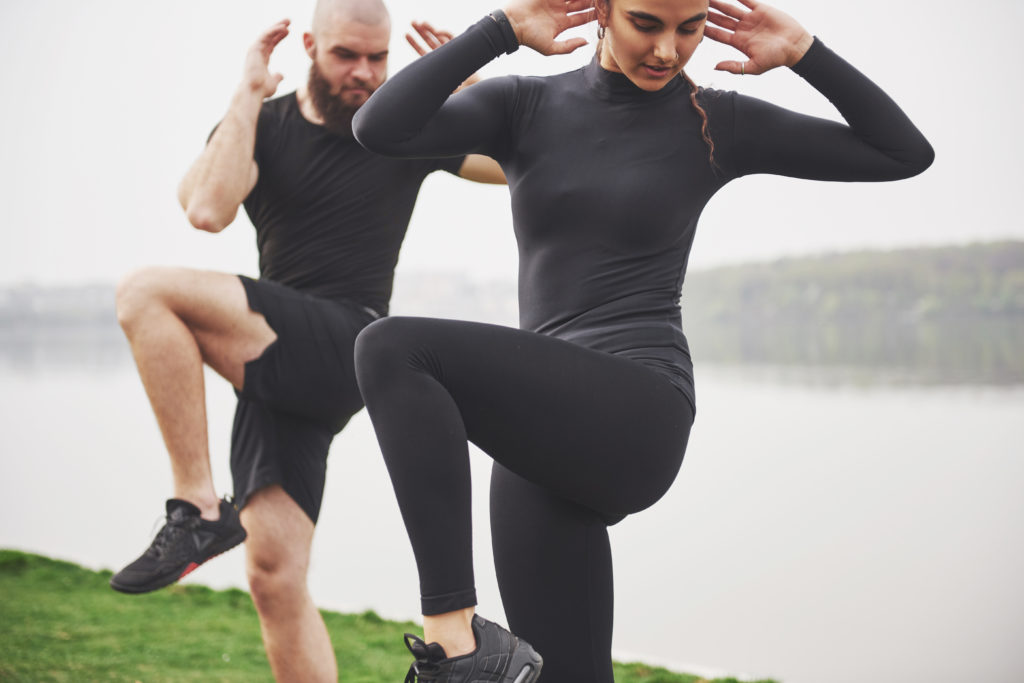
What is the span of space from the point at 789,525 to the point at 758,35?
5.49m

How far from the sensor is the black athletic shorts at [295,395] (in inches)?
84.2

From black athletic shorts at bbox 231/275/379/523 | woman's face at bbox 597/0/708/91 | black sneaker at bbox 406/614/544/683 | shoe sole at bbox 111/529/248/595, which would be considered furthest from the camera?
black athletic shorts at bbox 231/275/379/523

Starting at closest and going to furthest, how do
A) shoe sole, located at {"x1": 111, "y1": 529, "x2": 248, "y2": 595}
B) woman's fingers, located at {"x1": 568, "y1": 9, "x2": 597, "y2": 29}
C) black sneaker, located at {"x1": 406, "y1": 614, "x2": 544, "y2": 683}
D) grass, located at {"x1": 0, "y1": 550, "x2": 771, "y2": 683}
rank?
1. black sneaker, located at {"x1": 406, "y1": 614, "x2": 544, "y2": 683}
2. woman's fingers, located at {"x1": 568, "y1": 9, "x2": 597, "y2": 29}
3. shoe sole, located at {"x1": 111, "y1": 529, "x2": 248, "y2": 595}
4. grass, located at {"x1": 0, "y1": 550, "x2": 771, "y2": 683}

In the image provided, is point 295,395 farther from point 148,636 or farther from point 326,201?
point 148,636

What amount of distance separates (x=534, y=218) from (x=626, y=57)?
0.89 feet

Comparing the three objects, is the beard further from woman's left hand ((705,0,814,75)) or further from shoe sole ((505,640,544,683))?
shoe sole ((505,640,544,683))

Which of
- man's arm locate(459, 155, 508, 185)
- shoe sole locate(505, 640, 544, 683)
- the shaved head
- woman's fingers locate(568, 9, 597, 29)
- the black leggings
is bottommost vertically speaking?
shoe sole locate(505, 640, 544, 683)

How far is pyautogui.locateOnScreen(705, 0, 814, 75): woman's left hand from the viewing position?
1.51m

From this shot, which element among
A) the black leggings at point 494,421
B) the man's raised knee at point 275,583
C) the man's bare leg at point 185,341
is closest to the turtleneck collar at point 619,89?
the black leggings at point 494,421

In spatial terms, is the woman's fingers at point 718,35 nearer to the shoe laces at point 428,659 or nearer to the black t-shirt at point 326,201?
the black t-shirt at point 326,201

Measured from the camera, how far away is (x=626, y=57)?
1.44m

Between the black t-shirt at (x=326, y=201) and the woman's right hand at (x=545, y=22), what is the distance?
32.4 inches

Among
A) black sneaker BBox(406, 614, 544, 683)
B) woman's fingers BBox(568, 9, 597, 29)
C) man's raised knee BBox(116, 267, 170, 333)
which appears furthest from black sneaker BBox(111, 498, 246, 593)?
woman's fingers BBox(568, 9, 597, 29)

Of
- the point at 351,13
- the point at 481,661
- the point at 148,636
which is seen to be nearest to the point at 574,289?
the point at 481,661
